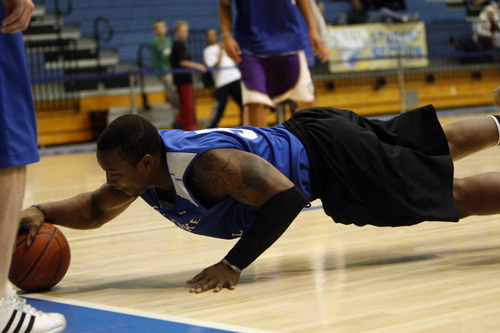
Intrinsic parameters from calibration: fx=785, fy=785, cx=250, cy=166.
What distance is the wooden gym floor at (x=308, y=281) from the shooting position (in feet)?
7.64

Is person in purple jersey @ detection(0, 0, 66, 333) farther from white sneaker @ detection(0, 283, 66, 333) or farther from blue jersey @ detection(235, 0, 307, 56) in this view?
blue jersey @ detection(235, 0, 307, 56)

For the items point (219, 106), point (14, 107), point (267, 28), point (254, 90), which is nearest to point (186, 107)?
point (219, 106)

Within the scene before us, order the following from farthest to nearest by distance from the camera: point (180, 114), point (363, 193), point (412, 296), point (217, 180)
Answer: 1. point (180, 114)
2. point (363, 193)
3. point (217, 180)
4. point (412, 296)

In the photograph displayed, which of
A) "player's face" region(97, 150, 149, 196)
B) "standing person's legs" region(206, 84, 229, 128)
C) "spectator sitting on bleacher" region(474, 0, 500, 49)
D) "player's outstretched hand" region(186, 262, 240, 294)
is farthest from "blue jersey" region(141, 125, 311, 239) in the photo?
"spectator sitting on bleacher" region(474, 0, 500, 49)

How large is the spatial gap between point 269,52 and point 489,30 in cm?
1314

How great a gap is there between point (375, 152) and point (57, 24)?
12.6 metres

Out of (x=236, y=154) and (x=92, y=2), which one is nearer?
(x=236, y=154)

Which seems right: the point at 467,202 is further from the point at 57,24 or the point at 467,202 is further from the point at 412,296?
the point at 57,24

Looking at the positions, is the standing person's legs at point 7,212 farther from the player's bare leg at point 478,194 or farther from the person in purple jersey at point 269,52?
the person in purple jersey at point 269,52

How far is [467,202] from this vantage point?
10.7 ft

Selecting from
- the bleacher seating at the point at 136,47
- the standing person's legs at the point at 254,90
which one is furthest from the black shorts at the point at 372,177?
the bleacher seating at the point at 136,47

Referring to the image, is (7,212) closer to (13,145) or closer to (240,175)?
(13,145)

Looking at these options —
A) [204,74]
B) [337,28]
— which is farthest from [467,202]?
[337,28]

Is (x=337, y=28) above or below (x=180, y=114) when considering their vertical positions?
above
